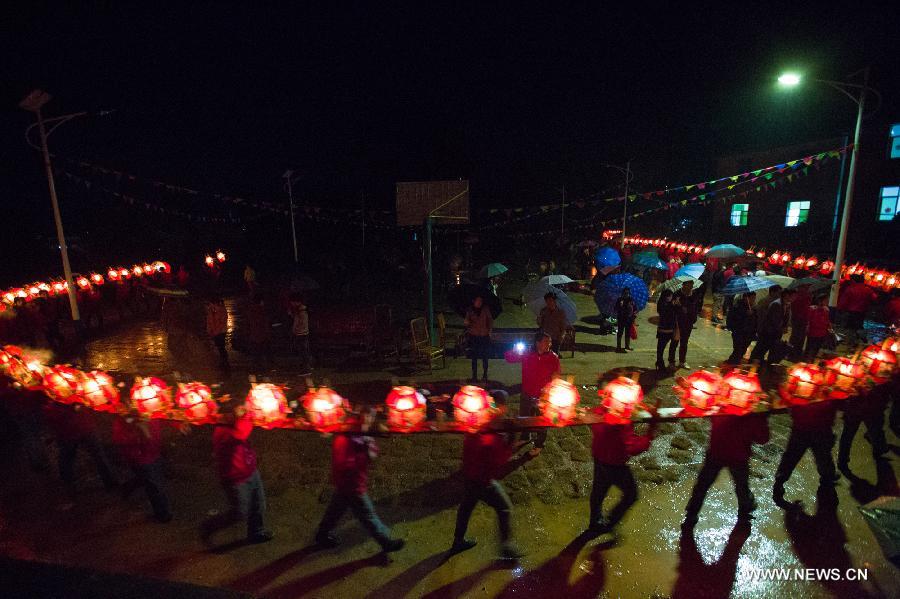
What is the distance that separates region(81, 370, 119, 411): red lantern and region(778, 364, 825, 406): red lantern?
750 centimetres

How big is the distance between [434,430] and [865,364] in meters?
5.35

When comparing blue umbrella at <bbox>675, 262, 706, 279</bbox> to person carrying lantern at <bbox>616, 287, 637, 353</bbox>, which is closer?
person carrying lantern at <bbox>616, 287, 637, 353</bbox>

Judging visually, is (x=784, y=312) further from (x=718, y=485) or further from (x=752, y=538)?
(x=752, y=538)

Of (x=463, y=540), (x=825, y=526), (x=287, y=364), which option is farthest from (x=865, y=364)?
(x=287, y=364)

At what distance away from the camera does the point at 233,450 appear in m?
4.48

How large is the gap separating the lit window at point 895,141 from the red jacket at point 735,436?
23.2 m

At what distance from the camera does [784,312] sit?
8.94 m

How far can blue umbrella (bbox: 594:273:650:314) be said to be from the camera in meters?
11.1

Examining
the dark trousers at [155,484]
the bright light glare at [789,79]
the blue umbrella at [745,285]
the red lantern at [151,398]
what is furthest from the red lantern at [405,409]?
the bright light glare at [789,79]

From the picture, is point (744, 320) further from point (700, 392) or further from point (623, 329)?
point (700, 392)

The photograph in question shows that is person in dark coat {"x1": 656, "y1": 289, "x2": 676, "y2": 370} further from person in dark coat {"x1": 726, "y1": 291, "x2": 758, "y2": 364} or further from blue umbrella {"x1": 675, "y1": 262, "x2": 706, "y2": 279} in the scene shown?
blue umbrella {"x1": 675, "y1": 262, "x2": 706, "y2": 279}

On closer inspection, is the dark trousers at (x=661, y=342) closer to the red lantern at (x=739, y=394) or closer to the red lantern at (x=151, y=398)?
the red lantern at (x=739, y=394)

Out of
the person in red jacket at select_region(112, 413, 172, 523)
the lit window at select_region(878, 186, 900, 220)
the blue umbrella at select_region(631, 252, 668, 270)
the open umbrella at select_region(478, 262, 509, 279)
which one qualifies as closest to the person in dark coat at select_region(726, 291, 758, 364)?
the blue umbrella at select_region(631, 252, 668, 270)

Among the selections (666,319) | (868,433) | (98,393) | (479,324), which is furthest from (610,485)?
(98,393)
